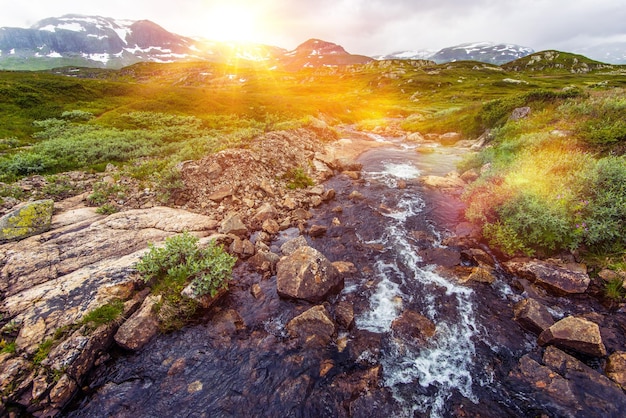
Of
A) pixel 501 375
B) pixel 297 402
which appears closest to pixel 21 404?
pixel 297 402

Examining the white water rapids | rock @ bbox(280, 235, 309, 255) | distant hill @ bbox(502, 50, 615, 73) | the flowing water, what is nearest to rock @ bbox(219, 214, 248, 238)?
rock @ bbox(280, 235, 309, 255)

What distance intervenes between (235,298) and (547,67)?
199563 millimetres

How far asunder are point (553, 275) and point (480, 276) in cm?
295

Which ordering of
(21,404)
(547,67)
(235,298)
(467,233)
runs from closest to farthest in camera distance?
(21,404) → (235,298) → (467,233) → (547,67)

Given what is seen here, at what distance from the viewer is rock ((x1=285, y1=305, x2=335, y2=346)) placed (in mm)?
9898

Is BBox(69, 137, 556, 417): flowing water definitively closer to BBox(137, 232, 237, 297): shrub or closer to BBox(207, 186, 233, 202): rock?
BBox(137, 232, 237, 297): shrub

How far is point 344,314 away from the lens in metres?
10.8

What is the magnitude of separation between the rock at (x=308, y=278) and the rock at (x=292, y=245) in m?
1.71

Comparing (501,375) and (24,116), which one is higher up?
(24,116)

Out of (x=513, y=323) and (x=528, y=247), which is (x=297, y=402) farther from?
(x=528, y=247)

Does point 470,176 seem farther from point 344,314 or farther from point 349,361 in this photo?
point 349,361

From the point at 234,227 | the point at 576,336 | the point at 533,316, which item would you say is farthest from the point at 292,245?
the point at 576,336

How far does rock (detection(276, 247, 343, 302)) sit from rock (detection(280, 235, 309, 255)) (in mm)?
1709

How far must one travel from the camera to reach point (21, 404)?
7.41 metres
